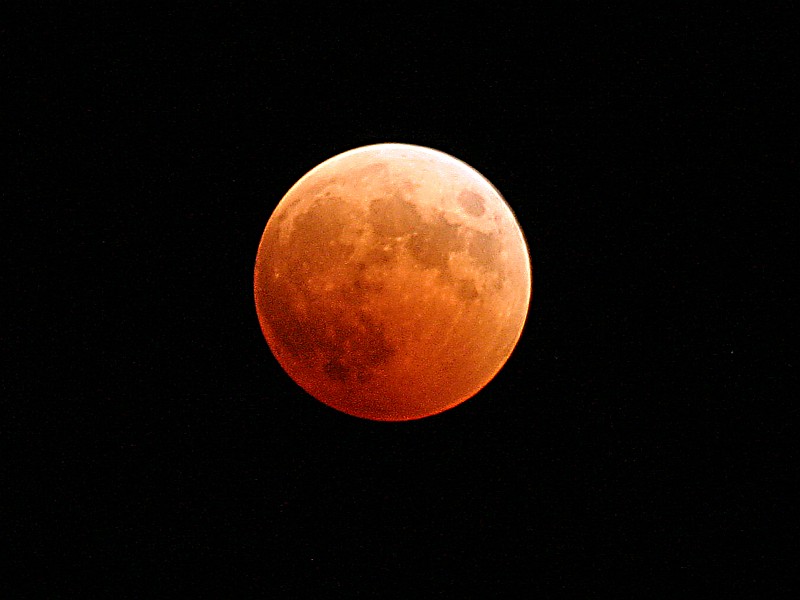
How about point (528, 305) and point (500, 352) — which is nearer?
point (500, 352)

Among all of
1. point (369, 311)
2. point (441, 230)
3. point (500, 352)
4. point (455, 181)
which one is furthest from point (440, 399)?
point (455, 181)

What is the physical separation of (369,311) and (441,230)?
0.64m

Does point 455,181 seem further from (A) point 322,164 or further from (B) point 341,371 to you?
(B) point 341,371

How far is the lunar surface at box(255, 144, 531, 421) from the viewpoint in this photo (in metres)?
3.53

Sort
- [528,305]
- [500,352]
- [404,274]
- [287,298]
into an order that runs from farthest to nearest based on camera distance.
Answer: [528,305] < [500,352] < [287,298] < [404,274]

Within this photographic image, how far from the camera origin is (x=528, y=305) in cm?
428

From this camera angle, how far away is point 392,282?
137 inches

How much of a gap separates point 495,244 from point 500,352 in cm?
72

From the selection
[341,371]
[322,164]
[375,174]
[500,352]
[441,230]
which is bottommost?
[341,371]

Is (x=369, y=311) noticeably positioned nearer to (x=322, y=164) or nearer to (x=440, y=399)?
(x=440, y=399)

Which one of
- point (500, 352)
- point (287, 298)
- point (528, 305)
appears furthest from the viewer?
point (528, 305)

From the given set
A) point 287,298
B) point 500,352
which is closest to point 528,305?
point 500,352

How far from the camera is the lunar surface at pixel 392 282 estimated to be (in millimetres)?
3527

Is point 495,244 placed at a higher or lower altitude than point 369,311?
higher
